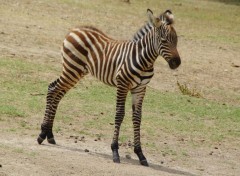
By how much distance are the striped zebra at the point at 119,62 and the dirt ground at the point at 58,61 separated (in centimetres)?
43

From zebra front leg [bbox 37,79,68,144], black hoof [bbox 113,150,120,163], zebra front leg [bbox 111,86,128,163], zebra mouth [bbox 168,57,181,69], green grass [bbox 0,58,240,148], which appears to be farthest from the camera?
green grass [bbox 0,58,240,148]

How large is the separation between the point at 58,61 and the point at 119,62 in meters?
6.47

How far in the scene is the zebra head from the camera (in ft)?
34.3

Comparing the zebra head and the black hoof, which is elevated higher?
the zebra head

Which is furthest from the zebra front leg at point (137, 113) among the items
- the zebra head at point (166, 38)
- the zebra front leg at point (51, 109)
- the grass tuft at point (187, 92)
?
the grass tuft at point (187, 92)

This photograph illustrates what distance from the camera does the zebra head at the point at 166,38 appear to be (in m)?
10.5

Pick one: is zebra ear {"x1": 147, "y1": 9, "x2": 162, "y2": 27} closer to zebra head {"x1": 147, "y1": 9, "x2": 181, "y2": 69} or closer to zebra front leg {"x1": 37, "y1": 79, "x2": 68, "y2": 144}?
zebra head {"x1": 147, "y1": 9, "x2": 181, "y2": 69}

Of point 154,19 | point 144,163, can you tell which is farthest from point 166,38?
point 144,163

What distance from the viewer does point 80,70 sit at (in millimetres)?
11516

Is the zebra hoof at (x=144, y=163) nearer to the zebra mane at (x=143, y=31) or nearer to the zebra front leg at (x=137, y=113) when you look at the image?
the zebra front leg at (x=137, y=113)

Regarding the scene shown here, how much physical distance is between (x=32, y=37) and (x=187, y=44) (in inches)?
187

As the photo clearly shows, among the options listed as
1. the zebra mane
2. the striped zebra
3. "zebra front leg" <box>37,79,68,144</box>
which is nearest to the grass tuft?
the striped zebra

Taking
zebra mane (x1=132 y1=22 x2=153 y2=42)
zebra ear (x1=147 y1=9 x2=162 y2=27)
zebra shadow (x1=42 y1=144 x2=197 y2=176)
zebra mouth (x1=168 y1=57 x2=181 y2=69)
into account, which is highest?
zebra ear (x1=147 y1=9 x2=162 y2=27)

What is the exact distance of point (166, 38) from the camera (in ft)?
34.6
